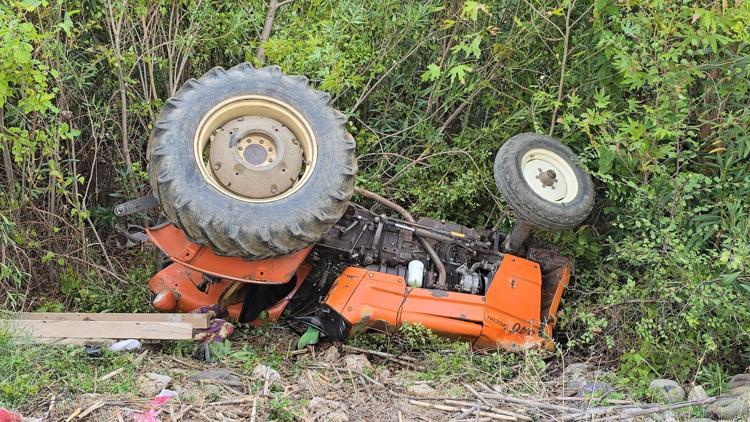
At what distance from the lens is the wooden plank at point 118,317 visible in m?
4.00

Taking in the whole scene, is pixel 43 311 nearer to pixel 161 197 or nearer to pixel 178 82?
pixel 161 197

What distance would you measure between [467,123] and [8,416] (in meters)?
3.59

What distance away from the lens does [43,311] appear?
4.43 m

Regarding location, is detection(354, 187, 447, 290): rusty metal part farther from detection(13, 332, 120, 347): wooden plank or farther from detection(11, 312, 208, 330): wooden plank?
detection(13, 332, 120, 347): wooden plank

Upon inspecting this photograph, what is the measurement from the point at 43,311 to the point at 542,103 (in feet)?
11.2

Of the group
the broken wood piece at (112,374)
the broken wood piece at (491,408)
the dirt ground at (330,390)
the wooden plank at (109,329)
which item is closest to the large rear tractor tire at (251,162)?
the wooden plank at (109,329)

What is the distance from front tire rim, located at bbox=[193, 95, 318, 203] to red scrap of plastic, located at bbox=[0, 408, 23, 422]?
1419 mm

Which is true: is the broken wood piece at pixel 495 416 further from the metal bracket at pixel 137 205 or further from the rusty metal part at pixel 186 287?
the metal bracket at pixel 137 205

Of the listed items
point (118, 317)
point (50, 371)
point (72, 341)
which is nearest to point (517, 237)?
point (118, 317)

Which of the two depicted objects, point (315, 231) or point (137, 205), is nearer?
point (315, 231)

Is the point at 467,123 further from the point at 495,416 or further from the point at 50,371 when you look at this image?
the point at 50,371

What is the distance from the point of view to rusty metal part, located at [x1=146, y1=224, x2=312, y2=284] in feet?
13.1

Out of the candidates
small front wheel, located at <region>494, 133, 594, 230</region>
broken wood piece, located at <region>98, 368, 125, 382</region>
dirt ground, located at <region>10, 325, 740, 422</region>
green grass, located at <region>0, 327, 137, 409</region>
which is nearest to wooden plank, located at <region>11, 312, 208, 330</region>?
dirt ground, located at <region>10, 325, 740, 422</region>

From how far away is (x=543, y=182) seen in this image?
4.38 metres
